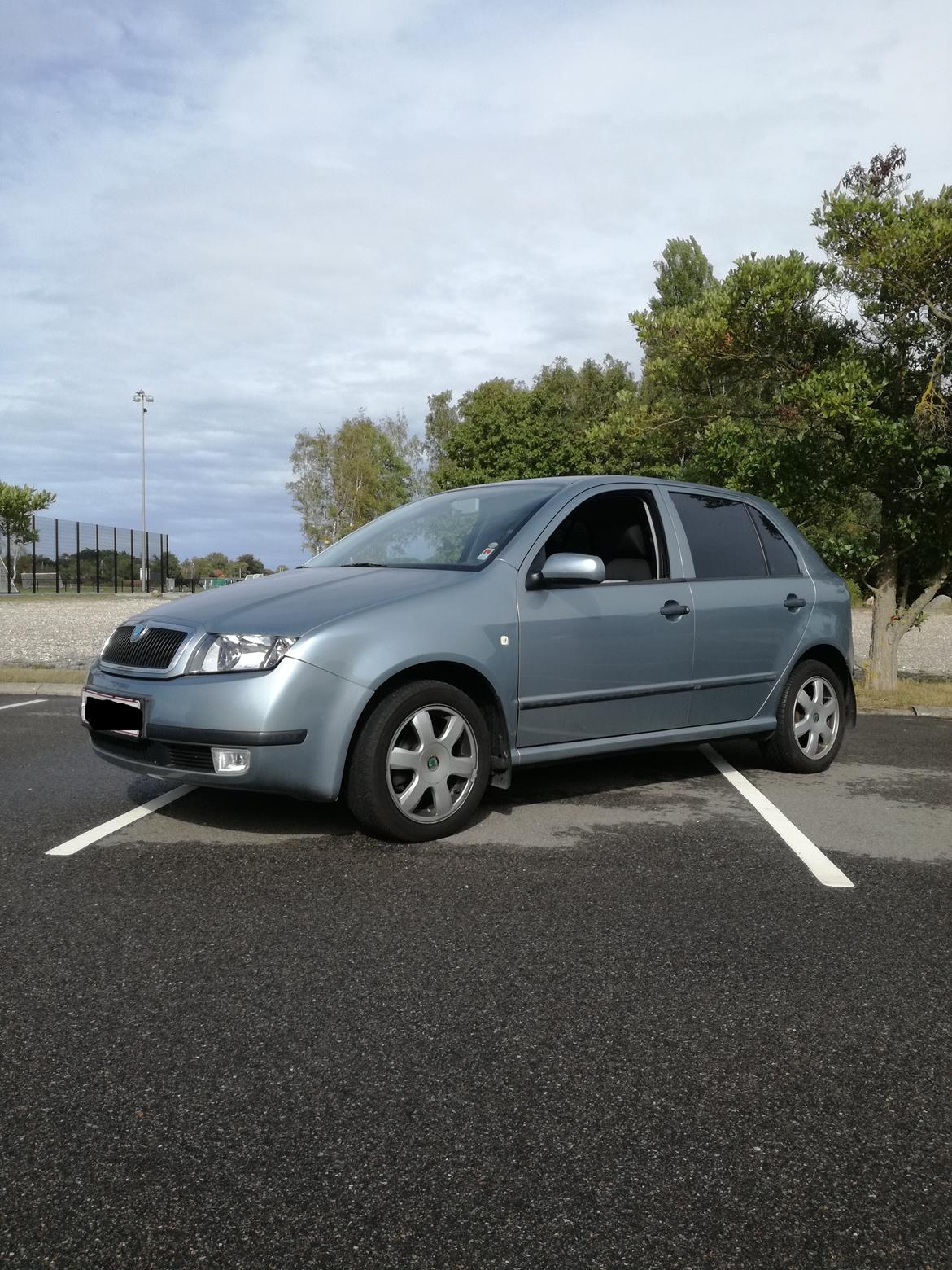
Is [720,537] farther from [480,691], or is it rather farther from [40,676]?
[40,676]

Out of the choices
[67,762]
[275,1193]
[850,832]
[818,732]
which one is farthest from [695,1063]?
[67,762]

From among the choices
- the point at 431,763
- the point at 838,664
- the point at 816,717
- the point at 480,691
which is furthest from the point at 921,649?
the point at 431,763

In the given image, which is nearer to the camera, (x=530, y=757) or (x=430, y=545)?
(x=530, y=757)

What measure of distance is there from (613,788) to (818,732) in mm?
1447

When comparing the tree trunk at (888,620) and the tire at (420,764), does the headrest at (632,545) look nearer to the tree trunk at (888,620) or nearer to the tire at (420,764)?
the tire at (420,764)

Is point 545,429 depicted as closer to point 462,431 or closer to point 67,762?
point 462,431

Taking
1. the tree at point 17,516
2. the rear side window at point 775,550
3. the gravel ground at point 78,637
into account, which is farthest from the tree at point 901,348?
the tree at point 17,516

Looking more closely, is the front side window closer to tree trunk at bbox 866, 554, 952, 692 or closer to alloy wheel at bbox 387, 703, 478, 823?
alloy wheel at bbox 387, 703, 478, 823

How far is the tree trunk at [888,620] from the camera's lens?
1198 centimetres

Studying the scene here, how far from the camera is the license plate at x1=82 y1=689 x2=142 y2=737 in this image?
501 centimetres

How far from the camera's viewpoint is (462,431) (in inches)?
1860

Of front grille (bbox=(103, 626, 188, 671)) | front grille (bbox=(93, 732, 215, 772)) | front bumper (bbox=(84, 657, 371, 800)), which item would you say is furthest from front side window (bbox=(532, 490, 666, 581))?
front grille (bbox=(93, 732, 215, 772))

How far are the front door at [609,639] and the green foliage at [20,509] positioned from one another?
44.8 metres

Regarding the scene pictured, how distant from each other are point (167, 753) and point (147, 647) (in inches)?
20.9
